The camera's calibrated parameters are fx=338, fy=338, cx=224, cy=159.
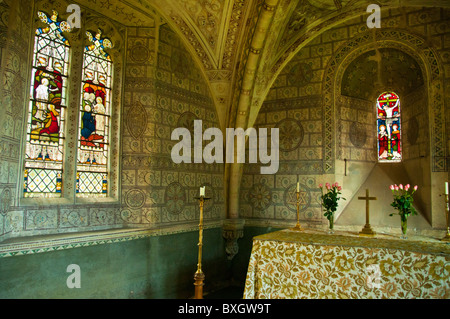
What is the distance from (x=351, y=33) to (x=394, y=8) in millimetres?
912

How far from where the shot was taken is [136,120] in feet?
20.8

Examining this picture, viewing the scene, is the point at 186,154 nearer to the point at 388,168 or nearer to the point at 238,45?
the point at 238,45

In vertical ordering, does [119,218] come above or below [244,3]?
below

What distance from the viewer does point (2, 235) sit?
14.6ft

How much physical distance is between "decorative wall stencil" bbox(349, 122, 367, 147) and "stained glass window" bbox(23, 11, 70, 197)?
5.86 m

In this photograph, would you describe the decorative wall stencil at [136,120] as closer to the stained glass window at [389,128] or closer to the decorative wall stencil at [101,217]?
the decorative wall stencil at [101,217]

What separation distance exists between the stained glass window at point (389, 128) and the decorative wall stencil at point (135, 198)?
5.31 metres

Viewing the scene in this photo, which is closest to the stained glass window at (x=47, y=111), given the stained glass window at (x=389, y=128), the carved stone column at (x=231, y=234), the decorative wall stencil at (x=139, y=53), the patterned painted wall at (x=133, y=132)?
the patterned painted wall at (x=133, y=132)

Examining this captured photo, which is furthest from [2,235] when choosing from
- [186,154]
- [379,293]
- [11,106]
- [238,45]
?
[238,45]

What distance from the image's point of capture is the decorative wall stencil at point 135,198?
6.19 meters


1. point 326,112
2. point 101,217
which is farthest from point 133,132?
point 326,112

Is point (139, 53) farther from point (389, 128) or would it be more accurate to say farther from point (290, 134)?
point (389, 128)

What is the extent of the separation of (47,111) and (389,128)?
22.8ft

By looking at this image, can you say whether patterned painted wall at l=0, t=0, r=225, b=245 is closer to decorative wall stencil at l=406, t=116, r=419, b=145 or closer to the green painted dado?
the green painted dado
